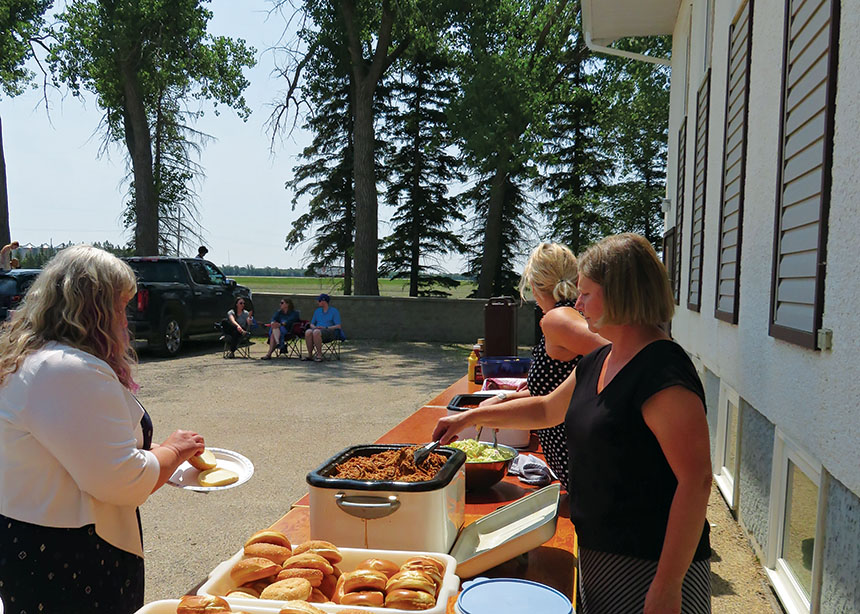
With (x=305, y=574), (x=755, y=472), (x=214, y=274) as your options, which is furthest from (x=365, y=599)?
(x=214, y=274)

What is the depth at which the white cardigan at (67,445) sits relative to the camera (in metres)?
1.89

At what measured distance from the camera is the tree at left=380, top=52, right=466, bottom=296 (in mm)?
28438

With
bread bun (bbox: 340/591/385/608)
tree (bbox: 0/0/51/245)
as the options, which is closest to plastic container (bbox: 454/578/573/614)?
bread bun (bbox: 340/591/385/608)

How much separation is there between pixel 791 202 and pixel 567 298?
A: 1289mm

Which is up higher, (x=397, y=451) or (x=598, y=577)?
(x=397, y=451)

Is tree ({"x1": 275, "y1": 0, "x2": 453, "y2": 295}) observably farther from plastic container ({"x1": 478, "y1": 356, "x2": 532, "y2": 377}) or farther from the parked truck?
plastic container ({"x1": 478, "y1": 356, "x2": 532, "y2": 377})

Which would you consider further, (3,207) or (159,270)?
(3,207)

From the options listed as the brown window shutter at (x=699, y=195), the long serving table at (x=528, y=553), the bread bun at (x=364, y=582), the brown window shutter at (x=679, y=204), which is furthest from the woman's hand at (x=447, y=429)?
the brown window shutter at (x=679, y=204)

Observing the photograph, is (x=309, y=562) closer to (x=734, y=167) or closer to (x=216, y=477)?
(x=216, y=477)

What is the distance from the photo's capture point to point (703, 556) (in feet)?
6.24

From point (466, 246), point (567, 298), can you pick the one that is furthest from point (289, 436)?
point (466, 246)

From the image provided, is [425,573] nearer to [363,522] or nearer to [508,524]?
[363,522]

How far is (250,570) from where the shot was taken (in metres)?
1.53

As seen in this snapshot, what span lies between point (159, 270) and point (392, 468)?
13993 mm
